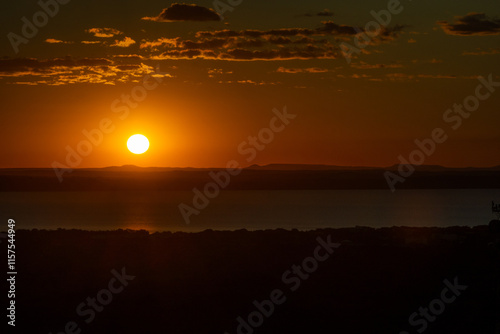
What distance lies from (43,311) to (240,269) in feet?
31.2

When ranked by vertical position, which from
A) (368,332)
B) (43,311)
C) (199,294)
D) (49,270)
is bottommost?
(368,332)

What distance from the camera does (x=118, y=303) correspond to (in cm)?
2723

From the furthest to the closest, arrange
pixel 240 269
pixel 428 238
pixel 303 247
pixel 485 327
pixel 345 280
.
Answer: pixel 428 238 < pixel 303 247 < pixel 240 269 < pixel 345 280 < pixel 485 327

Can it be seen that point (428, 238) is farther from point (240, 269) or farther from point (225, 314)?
point (225, 314)

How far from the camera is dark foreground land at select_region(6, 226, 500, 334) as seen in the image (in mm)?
24859

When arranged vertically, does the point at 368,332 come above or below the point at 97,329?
below

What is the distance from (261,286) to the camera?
2950 cm

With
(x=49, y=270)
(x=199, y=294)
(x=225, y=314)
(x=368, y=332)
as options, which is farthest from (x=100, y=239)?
(x=368, y=332)

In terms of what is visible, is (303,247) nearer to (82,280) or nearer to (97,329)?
(82,280)

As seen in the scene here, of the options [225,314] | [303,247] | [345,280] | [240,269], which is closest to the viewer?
[225,314]

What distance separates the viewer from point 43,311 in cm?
2623

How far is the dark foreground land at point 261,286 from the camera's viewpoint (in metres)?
24.9

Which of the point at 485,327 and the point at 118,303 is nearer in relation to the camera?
the point at 485,327

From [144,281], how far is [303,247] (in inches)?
453
